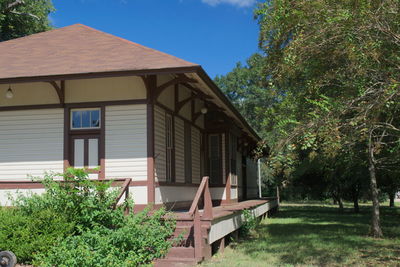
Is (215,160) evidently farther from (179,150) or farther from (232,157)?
(179,150)

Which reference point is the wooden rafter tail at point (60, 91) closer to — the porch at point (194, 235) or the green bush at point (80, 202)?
the green bush at point (80, 202)

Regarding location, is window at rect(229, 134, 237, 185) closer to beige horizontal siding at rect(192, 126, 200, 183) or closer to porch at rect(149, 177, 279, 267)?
beige horizontal siding at rect(192, 126, 200, 183)

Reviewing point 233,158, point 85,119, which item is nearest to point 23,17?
point 233,158

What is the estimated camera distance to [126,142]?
10.7 metres

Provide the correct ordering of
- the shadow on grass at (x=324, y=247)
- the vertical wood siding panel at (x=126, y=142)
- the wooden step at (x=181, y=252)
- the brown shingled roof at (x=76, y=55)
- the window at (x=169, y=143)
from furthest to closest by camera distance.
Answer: the window at (x=169, y=143) → the vertical wood siding panel at (x=126, y=142) → the brown shingled roof at (x=76, y=55) → the shadow on grass at (x=324, y=247) → the wooden step at (x=181, y=252)

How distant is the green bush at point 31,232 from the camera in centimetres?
766

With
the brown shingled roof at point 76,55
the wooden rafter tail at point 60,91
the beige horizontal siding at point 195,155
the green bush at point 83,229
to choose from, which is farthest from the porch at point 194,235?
the beige horizontal siding at point 195,155

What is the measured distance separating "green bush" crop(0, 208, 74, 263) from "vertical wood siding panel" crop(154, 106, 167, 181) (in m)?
3.23

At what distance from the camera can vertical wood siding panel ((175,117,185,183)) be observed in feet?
42.0

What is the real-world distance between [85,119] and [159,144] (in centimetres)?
187

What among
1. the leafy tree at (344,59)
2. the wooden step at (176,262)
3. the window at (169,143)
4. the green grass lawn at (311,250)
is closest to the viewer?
the leafy tree at (344,59)

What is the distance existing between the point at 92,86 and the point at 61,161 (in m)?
1.93

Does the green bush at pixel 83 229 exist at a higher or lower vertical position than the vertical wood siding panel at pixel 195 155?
lower

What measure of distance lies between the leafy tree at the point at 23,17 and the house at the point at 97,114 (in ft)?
50.6
